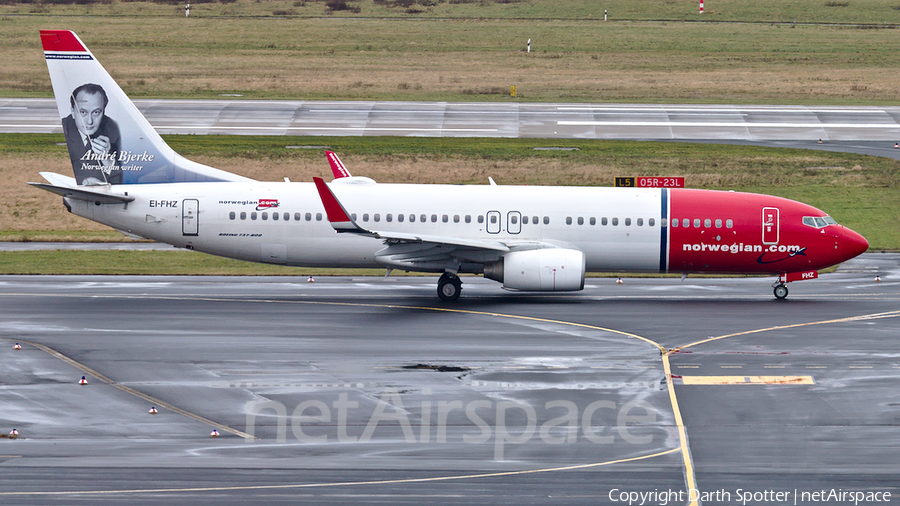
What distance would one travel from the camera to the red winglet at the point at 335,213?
32.9 metres

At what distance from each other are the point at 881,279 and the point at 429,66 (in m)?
59.0

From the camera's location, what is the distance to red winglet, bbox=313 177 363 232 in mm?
32906

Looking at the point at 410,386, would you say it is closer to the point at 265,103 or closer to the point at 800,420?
the point at 800,420

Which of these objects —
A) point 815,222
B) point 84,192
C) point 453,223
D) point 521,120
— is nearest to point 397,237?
point 453,223

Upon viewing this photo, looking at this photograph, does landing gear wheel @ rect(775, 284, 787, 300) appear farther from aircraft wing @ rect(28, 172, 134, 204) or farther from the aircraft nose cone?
aircraft wing @ rect(28, 172, 134, 204)

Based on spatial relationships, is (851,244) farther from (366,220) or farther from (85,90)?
(85,90)

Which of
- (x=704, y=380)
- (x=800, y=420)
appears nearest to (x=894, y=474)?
(x=800, y=420)

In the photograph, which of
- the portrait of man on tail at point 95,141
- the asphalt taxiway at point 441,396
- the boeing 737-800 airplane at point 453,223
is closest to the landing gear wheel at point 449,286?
the boeing 737-800 airplane at point 453,223

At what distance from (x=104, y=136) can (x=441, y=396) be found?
1990 cm

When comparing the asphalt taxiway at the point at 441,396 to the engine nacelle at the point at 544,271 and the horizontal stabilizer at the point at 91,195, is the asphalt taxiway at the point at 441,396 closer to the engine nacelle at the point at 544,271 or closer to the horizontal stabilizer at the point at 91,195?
the engine nacelle at the point at 544,271

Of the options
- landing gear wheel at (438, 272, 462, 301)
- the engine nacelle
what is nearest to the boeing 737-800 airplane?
landing gear wheel at (438, 272, 462, 301)

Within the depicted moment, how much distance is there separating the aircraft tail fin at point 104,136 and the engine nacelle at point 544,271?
12.5 metres

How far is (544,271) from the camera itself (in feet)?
113

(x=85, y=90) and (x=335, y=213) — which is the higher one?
(x=85, y=90)
